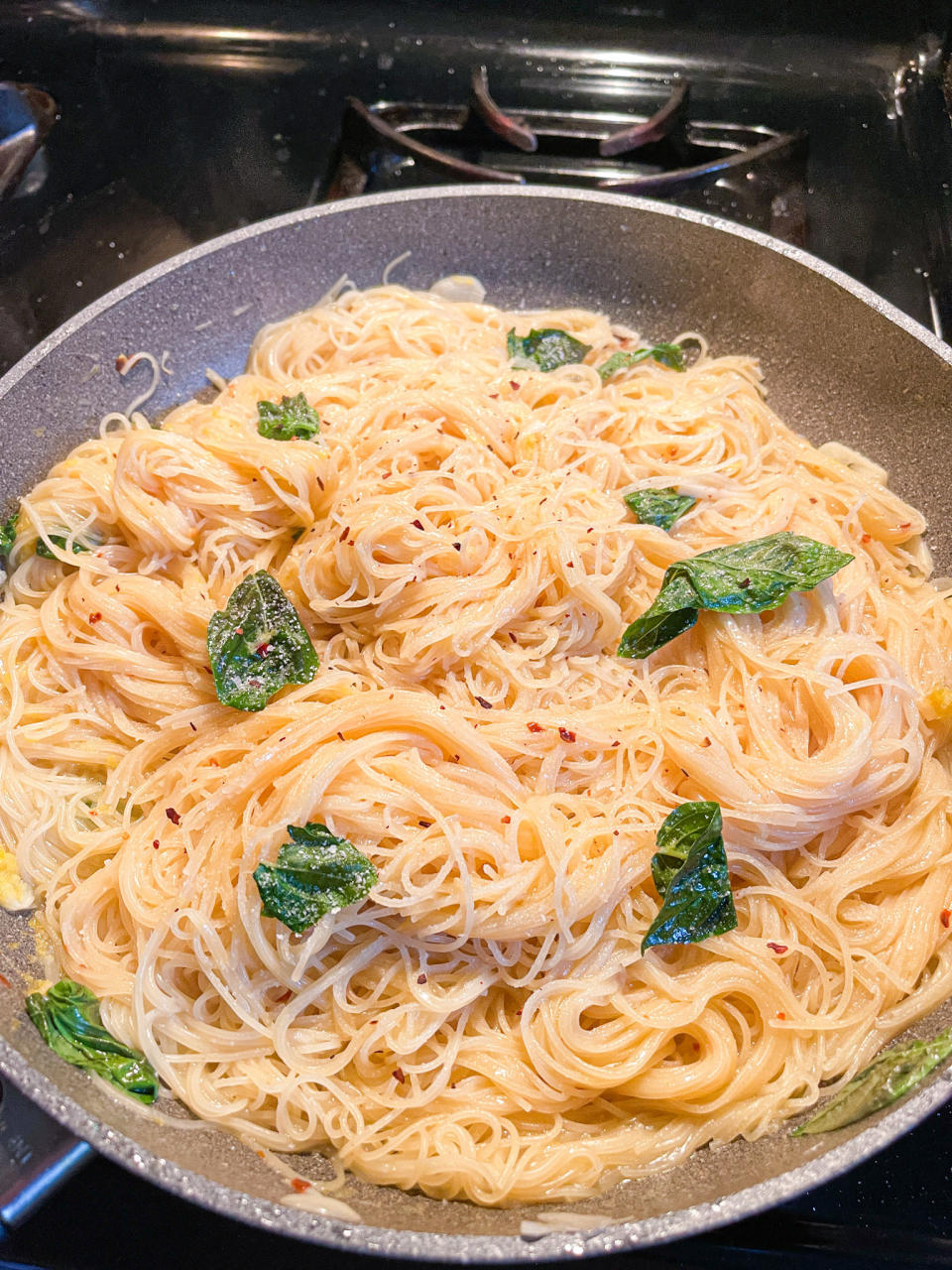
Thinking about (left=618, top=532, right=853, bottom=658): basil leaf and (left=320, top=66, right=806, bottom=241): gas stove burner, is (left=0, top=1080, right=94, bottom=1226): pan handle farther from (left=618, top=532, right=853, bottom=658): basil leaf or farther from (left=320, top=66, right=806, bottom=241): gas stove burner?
(left=320, top=66, right=806, bottom=241): gas stove burner

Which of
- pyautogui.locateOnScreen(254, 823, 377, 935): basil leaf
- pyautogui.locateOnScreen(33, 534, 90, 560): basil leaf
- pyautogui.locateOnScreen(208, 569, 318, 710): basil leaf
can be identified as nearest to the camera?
pyautogui.locateOnScreen(254, 823, 377, 935): basil leaf

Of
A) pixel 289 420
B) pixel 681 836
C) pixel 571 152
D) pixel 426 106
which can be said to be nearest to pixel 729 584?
pixel 681 836

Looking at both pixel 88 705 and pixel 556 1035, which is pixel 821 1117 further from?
pixel 88 705

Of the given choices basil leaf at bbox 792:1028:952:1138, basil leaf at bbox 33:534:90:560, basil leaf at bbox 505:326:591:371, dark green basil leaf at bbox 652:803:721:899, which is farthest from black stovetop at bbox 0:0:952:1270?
basil leaf at bbox 792:1028:952:1138

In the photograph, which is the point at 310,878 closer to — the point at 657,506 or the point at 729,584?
the point at 729,584

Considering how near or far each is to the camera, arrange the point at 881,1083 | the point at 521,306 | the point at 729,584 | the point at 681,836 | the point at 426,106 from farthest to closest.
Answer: the point at 426,106 < the point at 521,306 < the point at 729,584 < the point at 681,836 < the point at 881,1083

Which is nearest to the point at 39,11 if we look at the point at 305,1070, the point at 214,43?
the point at 214,43

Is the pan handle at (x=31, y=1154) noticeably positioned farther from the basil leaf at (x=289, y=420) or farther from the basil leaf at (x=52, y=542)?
the basil leaf at (x=289, y=420)
